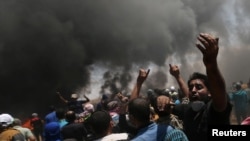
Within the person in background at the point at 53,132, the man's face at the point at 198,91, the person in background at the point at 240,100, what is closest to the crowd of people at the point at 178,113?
the man's face at the point at 198,91

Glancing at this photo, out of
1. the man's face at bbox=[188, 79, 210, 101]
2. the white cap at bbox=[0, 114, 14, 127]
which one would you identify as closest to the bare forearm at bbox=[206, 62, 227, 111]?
the man's face at bbox=[188, 79, 210, 101]

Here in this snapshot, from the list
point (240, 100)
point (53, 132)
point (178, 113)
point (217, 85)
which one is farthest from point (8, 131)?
point (240, 100)

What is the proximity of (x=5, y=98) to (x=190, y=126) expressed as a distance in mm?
14932

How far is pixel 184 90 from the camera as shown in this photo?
3.99m

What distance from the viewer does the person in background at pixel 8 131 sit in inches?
178

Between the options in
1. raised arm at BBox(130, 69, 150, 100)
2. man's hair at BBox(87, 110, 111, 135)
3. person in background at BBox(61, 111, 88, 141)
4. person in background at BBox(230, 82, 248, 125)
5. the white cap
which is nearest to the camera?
man's hair at BBox(87, 110, 111, 135)

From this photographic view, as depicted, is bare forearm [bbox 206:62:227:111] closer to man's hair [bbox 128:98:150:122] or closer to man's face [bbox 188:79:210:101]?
man's hair [bbox 128:98:150:122]

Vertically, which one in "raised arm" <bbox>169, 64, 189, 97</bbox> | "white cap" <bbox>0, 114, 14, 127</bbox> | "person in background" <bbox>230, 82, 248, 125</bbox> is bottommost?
"white cap" <bbox>0, 114, 14, 127</bbox>

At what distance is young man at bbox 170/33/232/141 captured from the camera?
2209mm

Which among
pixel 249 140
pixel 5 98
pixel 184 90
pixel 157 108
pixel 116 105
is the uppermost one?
pixel 5 98

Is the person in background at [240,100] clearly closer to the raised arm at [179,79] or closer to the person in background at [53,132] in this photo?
the person in background at [53,132]

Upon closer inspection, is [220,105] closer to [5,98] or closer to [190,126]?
[190,126]

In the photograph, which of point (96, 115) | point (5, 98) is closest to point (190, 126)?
point (96, 115)

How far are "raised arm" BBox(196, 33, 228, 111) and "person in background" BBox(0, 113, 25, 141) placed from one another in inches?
116
